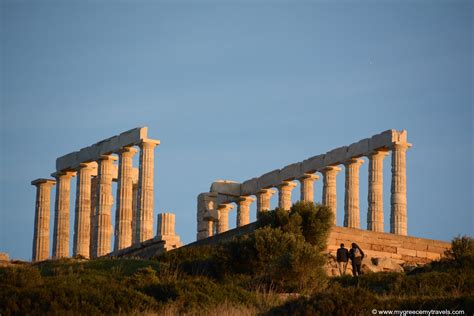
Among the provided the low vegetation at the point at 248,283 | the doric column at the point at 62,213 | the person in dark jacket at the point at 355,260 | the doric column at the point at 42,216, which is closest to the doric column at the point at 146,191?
the doric column at the point at 62,213

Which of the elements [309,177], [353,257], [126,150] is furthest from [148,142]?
[353,257]

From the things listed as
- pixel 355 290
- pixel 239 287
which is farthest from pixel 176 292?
pixel 355 290

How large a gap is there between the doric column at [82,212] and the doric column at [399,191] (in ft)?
51.1

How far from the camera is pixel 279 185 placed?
61500mm

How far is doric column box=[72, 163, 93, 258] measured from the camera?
199 feet

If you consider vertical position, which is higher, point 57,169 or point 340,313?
point 57,169

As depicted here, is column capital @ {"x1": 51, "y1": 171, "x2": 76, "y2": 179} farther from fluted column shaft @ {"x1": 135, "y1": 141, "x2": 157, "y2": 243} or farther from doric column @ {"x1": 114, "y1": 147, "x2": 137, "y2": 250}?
fluted column shaft @ {"x1": 135, "y1": 141, "x2": 157, "y2": 243}

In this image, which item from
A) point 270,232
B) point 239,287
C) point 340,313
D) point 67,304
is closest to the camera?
point 340,313

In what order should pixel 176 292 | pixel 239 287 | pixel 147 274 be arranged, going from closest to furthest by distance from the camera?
pixel 176 292 → pixel 239 287 → pixel 147 274

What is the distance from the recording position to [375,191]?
182 ft

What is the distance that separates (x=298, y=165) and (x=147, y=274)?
30.3 meters

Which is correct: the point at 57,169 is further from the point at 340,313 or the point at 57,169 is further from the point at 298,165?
the point at 340,313

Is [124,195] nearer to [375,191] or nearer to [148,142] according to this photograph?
[148,142]

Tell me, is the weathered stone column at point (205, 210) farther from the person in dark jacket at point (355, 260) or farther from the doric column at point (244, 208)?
the person in dark jacket at point (355, 260)
